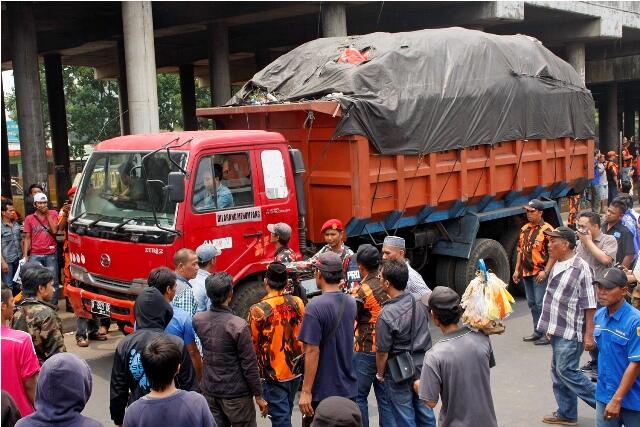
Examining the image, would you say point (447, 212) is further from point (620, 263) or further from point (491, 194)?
point (620, 263)

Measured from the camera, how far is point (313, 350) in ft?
15.7

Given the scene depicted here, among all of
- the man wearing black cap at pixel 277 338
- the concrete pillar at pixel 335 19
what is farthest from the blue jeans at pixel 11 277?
the concrete pillar at pixel 335 19

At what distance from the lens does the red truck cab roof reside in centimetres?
732

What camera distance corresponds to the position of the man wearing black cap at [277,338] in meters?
5.02

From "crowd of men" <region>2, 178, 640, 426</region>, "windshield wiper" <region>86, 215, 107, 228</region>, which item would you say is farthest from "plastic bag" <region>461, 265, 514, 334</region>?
"windshield wiper" <region>86, 215, 107, 228</region>

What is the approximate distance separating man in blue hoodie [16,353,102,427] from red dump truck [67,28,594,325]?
3569 millimetres

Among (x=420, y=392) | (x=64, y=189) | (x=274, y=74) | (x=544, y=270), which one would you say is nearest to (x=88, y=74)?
(x=64, y=189)

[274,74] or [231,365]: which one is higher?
[274,74]

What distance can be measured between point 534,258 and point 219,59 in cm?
1570

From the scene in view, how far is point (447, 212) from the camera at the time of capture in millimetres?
9625

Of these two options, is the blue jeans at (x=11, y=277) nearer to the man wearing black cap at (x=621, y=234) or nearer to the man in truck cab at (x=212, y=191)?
the man in truck cab at (x=212, y=191)

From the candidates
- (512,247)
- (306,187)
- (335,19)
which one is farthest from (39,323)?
(335,19)

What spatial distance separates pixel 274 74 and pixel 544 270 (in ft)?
13.3

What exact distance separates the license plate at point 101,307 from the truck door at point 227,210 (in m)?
1.08
